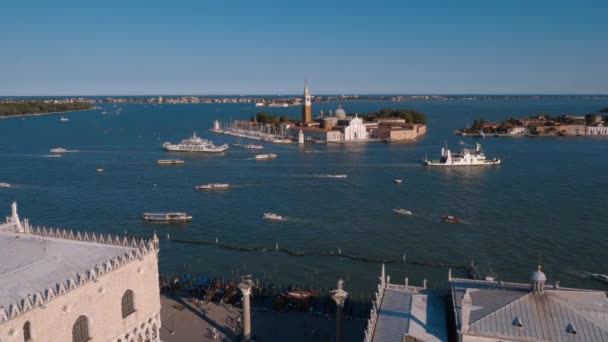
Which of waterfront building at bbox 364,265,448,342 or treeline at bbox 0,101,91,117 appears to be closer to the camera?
waterfront building at bbox 364,265,448,342

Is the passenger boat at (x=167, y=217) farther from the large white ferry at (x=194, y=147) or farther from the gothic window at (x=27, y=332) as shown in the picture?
the large white ferry at (x=194, y=147)

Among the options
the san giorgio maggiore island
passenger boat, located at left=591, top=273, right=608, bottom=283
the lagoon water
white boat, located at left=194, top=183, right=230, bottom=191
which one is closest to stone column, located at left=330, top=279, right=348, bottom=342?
the san giorgio maggiore island

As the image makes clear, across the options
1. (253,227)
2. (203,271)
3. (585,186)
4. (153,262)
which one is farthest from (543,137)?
(153,262)

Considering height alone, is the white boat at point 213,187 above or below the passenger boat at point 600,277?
above

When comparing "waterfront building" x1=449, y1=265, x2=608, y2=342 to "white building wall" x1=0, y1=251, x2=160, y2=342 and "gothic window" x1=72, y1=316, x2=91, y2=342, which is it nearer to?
"white building wall" x1=0, y1=251, x2=160, y2=342

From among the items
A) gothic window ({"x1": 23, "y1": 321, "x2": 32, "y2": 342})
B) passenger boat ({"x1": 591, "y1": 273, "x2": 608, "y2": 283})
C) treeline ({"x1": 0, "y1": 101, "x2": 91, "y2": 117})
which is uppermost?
treeline ({"x1": 0, "y1": 101, "x2": 91, "y2": 117})

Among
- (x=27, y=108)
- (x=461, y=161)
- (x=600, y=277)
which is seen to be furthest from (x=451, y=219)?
(x=27, y=108)

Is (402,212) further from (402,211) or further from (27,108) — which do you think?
(27,108)

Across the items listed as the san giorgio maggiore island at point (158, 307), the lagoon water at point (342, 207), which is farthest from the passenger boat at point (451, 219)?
the san giorgio maggiore island at point (158, 307)
